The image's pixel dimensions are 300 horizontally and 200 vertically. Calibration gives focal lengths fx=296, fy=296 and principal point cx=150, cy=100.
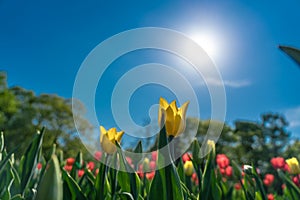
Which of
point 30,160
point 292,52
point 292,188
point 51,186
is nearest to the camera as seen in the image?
point 51,186

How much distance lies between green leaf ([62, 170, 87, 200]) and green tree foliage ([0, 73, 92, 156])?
21.8 m

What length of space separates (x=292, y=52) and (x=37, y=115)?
2583 cm

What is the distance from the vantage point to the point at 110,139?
95 centimetres

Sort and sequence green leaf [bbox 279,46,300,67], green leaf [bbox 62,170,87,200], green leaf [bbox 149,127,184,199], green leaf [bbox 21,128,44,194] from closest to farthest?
green leaf [bbox 279,46,300,67] → green leaf [bbox 149,127,184,199] → green leaf [bbox 62,170,87,200] → green leaf [bbox 21,128,44,194]

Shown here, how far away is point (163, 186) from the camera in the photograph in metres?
0.69

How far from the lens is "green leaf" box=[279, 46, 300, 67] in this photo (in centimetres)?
47


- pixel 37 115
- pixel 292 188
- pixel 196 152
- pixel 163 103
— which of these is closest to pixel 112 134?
pixel 163 103

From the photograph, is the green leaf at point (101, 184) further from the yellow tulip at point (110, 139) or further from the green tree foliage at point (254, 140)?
the green tree foliage at point (254, 140)

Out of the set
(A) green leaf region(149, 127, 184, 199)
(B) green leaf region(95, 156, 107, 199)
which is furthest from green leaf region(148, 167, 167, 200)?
(B) green leaf region(95, 156, 107, 199)

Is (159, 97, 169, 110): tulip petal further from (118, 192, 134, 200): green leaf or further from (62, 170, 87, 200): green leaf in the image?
(62, 170, 87, 200): green leaf

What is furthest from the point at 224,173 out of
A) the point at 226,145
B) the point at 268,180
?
the point at 226,145

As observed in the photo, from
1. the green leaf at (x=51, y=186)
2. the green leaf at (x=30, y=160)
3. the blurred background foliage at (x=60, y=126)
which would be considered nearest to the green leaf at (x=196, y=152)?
the green leaf at (x=30, y=160)

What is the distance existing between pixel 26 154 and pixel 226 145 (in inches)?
839

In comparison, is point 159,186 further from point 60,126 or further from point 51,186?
point 60,126
